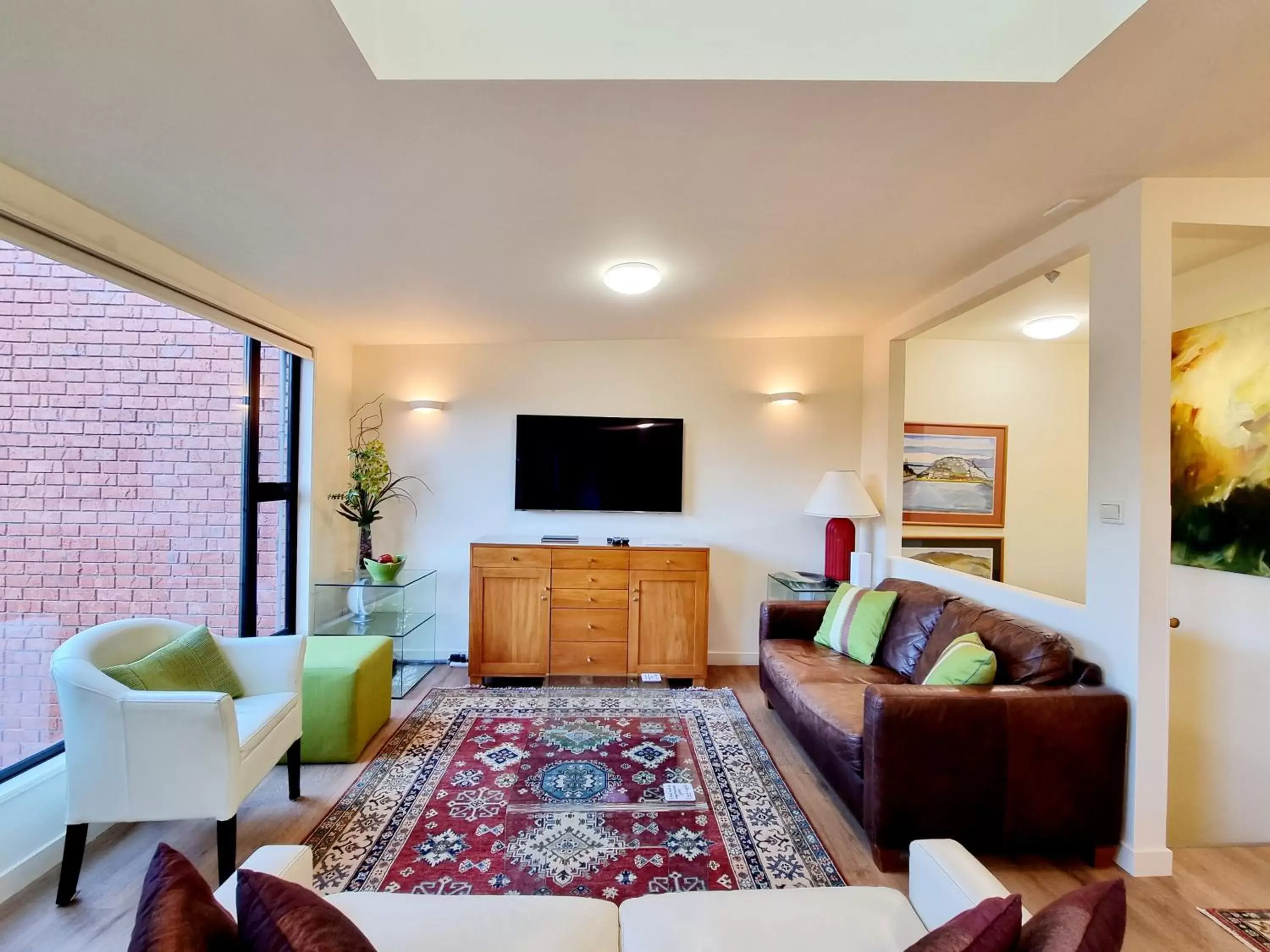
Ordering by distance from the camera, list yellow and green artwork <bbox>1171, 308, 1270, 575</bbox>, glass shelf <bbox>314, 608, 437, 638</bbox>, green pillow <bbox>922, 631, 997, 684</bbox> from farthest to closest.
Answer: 1. glass shelf <bbox>314, 608, 437, 638</bbox>
2. yellow and green artwork <bbox>1171, 308, 1270, 575</bbox>
3. green pillow <bbox>922, 631, 997, 684</bbox>

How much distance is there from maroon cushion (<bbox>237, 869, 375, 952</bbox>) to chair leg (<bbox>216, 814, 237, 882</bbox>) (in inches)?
49.6

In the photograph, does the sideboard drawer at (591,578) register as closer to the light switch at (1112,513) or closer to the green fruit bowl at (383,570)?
the green fruit bowl at (383,570)

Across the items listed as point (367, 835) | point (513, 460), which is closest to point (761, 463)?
point (513, 460)

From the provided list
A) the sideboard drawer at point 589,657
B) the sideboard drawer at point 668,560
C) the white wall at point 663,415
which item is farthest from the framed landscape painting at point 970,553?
the sideboard drawer at point 589,657

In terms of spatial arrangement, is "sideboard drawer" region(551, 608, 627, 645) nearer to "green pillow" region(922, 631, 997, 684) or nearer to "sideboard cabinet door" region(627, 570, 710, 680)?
"sideboard cabinet door" region(627, 570, 710, 680)

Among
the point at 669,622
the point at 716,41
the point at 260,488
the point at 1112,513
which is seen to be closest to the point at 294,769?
the point at 260,488

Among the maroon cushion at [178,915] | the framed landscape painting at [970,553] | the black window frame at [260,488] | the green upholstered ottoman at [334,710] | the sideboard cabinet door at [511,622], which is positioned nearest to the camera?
the maroon cushion at [178,915]

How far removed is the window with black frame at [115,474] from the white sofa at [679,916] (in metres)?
1.61

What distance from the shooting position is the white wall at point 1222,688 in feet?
7.62

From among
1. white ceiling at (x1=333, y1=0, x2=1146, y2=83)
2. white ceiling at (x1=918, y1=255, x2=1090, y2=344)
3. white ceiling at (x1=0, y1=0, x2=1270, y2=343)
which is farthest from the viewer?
white ceiling at (x1=918, y1=255, x2=1090, y2=344)

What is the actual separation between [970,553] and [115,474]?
4.96 meters

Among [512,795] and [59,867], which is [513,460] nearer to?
[512,795]

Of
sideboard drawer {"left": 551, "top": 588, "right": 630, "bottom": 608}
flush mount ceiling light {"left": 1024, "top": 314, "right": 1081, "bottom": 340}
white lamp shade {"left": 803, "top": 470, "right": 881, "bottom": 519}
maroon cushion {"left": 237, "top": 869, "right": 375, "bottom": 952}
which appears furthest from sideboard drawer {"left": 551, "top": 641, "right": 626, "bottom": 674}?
flush mount ceiling light {"left": 1024, "top": 314, "right": 1081, "bottom": 340}

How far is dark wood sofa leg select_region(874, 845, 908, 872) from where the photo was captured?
1855 mm
